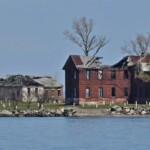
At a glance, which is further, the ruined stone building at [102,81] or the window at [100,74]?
the window at [100,74]

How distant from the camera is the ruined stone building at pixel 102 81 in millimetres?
120625

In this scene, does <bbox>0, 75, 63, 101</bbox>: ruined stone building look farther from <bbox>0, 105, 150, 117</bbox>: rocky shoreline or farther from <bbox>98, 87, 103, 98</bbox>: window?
<bbox>0, 105, 150, 117</bbox>: rocky shoreline

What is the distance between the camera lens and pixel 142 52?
13138 cm

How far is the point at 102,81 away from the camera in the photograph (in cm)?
12138

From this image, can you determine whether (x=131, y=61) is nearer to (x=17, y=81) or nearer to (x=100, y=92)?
(x=100, y=92)

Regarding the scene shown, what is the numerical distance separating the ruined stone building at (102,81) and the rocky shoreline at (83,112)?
28.1 ft

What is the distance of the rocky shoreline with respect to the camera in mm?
109188
